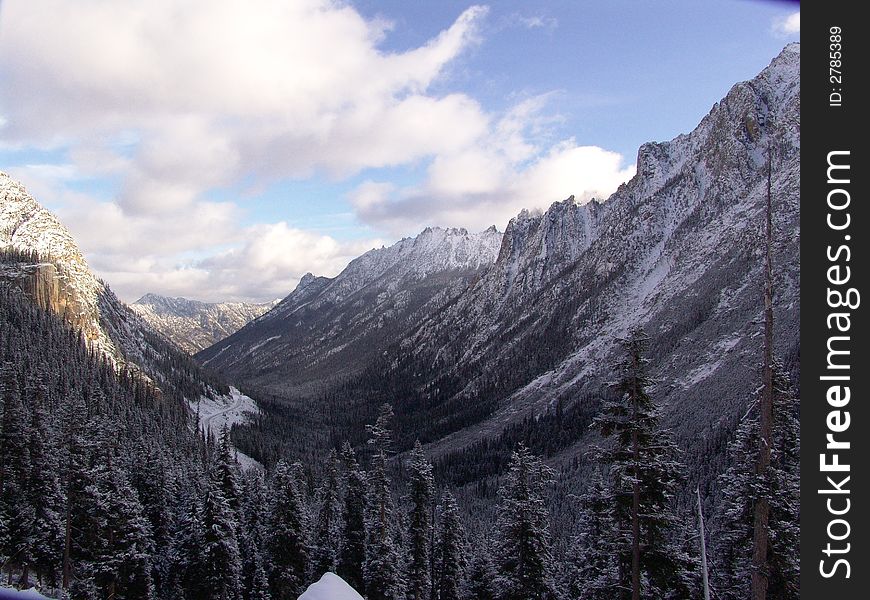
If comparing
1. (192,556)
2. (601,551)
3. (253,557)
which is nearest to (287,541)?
(192,556)

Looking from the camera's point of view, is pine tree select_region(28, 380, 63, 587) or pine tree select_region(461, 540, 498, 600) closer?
pine tree select_region(28, 380, 63, 587)

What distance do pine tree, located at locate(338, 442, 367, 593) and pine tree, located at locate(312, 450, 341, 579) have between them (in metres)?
1.32

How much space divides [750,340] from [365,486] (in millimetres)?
172285

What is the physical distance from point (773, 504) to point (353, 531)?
30.1 metres

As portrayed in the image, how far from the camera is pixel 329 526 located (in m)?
42.5

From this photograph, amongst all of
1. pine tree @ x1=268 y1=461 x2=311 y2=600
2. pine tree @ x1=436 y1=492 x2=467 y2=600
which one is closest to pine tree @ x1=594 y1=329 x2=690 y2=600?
pine tree @ x1=436 y1=492 x2=467 y2=600

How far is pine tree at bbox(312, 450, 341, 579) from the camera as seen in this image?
132ft

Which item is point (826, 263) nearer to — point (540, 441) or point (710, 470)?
point (710, 470)

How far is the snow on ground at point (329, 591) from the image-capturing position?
7.54 m

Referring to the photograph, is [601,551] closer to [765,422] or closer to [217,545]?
[765,422]

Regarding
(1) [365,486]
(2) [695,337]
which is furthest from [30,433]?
(2) [695,337]

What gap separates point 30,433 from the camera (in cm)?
3688

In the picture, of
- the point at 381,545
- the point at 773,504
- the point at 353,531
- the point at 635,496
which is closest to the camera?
the point at 635,496

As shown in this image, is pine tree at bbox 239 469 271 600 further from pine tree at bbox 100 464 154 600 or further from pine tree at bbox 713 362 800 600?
pine tree at bbox 713 362 800 600
